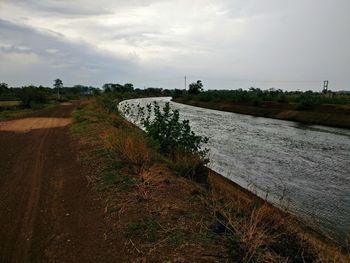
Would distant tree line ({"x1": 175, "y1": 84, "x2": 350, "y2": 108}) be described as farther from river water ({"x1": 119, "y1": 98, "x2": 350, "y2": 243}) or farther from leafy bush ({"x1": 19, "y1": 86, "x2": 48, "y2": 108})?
leafy bush ({"x1": 19, "y1": 86, "x2": 48, "y2": 108})

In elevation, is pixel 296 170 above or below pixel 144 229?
below

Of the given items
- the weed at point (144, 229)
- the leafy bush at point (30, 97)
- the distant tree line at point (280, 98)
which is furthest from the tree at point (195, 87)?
the weed at point (144, 229)

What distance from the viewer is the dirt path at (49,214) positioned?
4360mm

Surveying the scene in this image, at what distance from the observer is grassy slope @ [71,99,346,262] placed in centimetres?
416

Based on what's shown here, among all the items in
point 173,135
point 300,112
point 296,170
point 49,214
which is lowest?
point 296,170

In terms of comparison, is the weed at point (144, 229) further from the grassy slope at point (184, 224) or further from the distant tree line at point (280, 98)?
the distant tree line at point (280, 98)

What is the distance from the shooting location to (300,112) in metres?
36.4

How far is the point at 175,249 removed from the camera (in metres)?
4.29

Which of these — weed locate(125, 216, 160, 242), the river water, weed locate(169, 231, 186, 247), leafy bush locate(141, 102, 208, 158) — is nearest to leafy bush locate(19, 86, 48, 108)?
the river water

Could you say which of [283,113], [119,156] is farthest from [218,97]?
[119,156]

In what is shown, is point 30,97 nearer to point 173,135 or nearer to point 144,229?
point 173,135

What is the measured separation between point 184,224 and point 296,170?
10.3m

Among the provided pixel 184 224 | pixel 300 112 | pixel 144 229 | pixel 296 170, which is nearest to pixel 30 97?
pixel 300 112

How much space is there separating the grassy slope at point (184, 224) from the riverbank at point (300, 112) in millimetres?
27827
